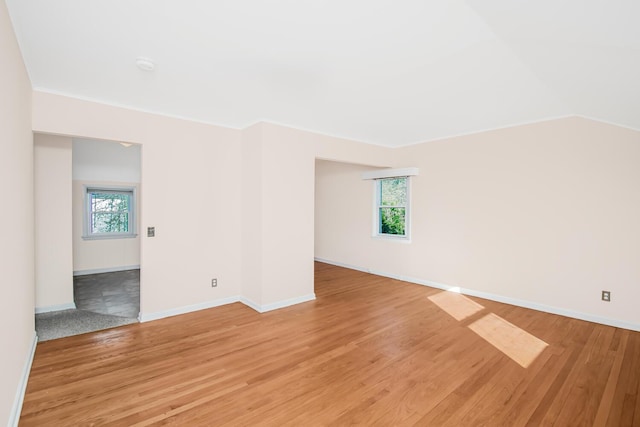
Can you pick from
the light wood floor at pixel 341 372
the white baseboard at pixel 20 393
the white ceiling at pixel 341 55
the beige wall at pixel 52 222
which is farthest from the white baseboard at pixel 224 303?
the white ceiling at pixel 341 55

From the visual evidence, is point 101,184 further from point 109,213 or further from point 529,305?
point 529,305

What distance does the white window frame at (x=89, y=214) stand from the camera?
5.94 meters

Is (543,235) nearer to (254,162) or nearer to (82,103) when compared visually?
(254,162)

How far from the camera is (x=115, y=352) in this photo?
2.78 meters

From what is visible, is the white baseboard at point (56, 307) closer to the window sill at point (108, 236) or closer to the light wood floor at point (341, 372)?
the light wood floor at point (341, 372)

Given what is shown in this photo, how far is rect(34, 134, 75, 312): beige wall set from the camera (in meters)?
3.67

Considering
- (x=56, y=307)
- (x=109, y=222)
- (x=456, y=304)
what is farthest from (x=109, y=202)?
(x=456, y=304)

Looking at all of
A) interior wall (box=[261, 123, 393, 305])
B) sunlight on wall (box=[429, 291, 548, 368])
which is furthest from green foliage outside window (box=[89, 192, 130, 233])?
sunlight on wall (box=[429, 291, 548, 368])

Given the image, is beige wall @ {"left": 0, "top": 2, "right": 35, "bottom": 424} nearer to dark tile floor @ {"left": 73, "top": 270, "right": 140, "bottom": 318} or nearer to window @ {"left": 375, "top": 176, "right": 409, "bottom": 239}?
dark tile floor @ {"left": 73, "top": 270, "right": 140, "bottom": 318}

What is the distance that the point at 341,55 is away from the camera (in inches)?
87.7

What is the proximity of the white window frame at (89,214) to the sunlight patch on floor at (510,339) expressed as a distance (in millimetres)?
6643

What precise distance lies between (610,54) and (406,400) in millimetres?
2605

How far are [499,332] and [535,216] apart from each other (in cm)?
169

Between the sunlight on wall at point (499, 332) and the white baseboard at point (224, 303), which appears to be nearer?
the sunlight on wall at point (499, 332)
